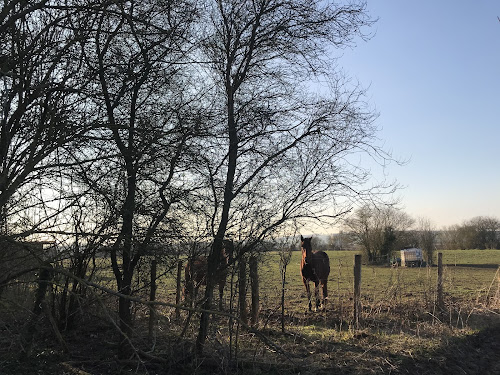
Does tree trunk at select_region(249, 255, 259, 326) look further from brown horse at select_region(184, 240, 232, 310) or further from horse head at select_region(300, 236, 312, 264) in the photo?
horse head at select_region(300, 236, 312, 264)

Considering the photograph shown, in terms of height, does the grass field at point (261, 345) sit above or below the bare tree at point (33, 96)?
below

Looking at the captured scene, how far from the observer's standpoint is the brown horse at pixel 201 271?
6.17 meters

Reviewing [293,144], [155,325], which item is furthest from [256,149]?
[155,325]

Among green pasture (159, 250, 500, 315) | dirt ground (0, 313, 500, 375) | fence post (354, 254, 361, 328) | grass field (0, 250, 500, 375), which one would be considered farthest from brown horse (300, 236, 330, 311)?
dirt ground (0, 313, 500, 375)

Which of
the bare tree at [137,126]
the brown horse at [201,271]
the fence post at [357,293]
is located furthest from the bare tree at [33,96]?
the fence post at [357,293]

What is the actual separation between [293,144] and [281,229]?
125cm

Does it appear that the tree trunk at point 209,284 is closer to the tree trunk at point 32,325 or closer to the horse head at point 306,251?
the tree trunk at point 32,325

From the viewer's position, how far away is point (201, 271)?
627cm

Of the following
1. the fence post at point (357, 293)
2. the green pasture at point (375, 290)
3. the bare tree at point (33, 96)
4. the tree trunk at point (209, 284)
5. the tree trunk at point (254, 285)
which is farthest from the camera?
the fence post at point (357, 293)

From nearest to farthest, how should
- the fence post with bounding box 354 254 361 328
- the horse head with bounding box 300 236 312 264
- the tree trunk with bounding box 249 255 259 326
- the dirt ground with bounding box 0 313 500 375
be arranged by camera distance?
the dirt ground with bounding box 0 313 500 375, the tree trunk with bounding box 249 255 259 326, the fence post with bounding box 354 254 361 328, the horse head with bounding box 300 236 312 264

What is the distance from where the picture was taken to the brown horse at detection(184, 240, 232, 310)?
20.2ft

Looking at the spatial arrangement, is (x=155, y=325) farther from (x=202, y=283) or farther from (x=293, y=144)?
(x=293, y=144)

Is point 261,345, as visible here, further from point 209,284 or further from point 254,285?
point 209,284

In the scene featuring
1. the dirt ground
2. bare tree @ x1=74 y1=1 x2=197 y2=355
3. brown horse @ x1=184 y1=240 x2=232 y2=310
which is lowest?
the dirt ground
